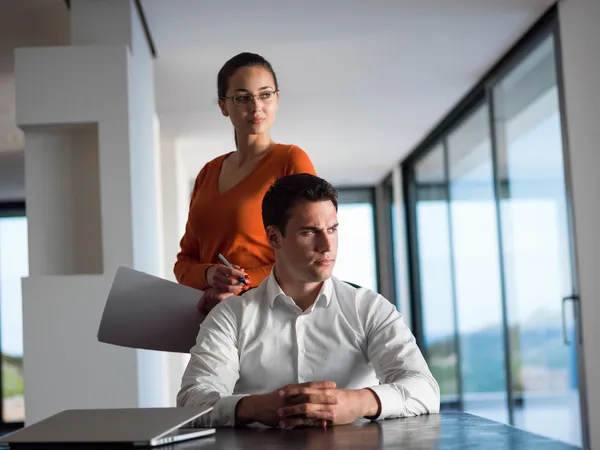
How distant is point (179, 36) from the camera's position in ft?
16.1

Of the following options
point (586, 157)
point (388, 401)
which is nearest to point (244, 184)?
point (388, 401)

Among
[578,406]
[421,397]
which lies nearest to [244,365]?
[421,397]

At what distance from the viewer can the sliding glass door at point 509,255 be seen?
186 inches

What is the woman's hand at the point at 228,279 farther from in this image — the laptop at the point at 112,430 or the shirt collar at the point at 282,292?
the laptop at the point at 112,430

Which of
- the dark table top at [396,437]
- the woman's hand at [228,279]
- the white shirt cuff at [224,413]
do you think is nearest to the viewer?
the dark table top at [396,437]

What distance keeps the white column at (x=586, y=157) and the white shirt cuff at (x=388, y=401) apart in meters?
2.65

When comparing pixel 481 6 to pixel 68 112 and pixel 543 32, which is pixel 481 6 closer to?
pixel 543 32

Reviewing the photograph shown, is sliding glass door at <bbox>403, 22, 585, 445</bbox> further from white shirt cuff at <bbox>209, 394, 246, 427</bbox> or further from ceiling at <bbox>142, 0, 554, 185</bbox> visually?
white shirt cuff at <bbox>209, 394, 246, 427</bbox>

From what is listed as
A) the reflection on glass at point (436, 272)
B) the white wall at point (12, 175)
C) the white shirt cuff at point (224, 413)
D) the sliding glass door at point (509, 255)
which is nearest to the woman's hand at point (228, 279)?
the white shirt cuff at point (224, 413)

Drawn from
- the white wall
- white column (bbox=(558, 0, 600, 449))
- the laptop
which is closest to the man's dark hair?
the laptop

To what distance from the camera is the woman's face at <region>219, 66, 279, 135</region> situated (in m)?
2.25

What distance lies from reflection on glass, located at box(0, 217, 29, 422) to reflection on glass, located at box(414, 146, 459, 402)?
473 centimetres

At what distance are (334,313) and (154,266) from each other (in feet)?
9.38

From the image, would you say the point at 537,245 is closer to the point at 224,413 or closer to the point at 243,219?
the point at 243,219
